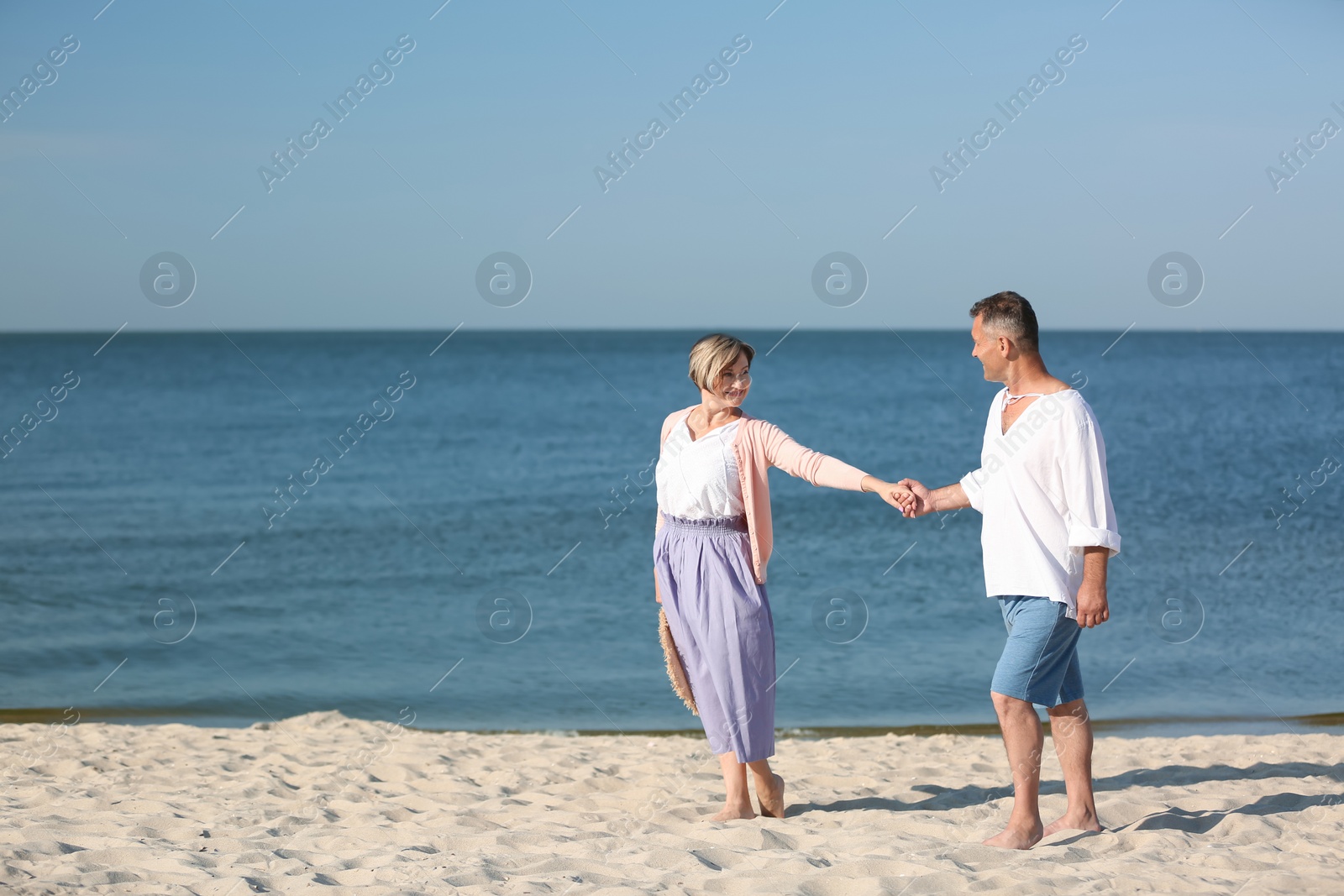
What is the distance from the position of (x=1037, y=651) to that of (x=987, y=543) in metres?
0.42

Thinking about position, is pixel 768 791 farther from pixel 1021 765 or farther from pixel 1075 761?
pixel 1075 761

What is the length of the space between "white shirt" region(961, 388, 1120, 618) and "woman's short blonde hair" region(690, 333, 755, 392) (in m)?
1.03

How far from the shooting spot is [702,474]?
169 inches

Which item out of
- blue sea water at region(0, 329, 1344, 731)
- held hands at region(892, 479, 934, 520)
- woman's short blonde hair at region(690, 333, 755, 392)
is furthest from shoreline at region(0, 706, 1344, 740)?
woman's short blonde hair at region(690, 333, 755, 392)

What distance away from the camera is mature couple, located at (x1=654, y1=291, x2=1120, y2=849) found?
371 centimetres

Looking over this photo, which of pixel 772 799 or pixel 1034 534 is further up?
pixel 1034 534

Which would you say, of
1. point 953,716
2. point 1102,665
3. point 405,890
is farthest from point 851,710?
point 405,890

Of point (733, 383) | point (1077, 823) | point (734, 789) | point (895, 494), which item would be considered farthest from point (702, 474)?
point (1077, 823)

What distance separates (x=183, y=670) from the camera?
8695 millimetres

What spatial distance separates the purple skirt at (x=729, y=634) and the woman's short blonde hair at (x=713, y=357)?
579 millimetres

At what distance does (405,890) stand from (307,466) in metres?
20.1

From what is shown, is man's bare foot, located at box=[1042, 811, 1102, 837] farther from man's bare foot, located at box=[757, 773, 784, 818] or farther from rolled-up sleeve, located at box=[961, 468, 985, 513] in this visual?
rolled-up sleeve, located at box=[961, 468, 985, 513]

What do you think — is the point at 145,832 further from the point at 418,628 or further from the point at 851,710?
the point at 418,628

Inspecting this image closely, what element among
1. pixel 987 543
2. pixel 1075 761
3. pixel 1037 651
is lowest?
pixel 1075 761
